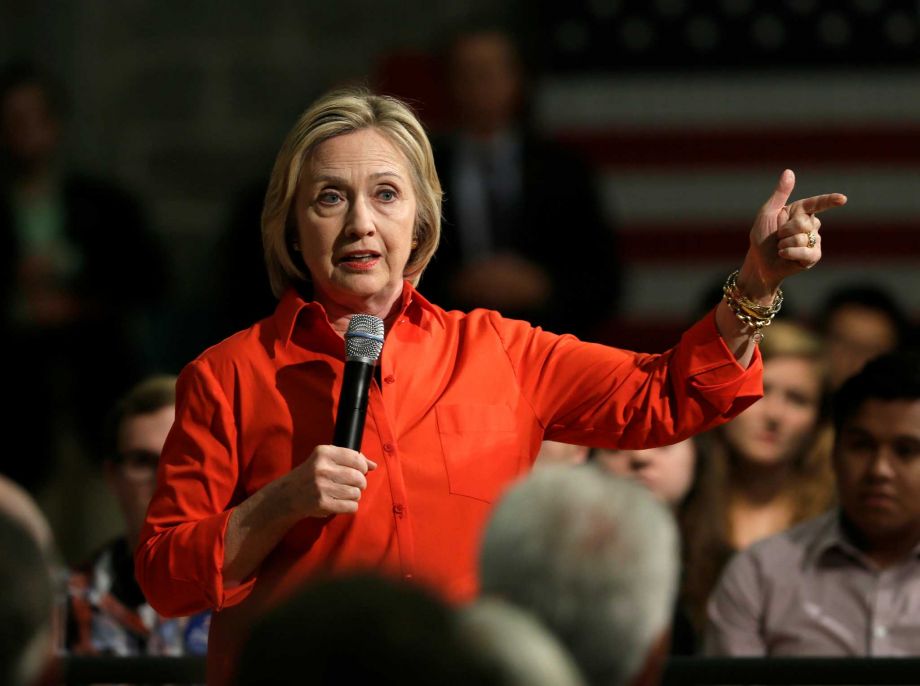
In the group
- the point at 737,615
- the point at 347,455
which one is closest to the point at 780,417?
the point at 737,615

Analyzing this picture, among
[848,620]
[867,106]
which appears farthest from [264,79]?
[848,620]

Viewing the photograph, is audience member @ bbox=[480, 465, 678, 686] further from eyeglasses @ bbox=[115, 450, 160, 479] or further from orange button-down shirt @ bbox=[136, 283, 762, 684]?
eyeglasses @ bbox=[115, 450, 160, 479]

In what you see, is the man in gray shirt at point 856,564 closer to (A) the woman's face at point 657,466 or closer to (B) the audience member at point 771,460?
(A) the woman's face at point 657,466

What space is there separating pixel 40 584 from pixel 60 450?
3.97 m

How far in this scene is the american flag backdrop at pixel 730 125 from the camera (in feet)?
19.8

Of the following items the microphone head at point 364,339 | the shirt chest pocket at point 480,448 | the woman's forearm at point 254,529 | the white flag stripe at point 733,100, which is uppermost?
the white flag stripe at point 733,100

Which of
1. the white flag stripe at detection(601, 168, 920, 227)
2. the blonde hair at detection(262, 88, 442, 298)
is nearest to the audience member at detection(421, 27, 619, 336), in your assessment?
the white flag stripe at detection(601, 168, 920, 227)

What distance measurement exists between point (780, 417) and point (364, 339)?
2.29m

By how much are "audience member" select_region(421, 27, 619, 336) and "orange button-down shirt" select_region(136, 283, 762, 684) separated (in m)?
2.35

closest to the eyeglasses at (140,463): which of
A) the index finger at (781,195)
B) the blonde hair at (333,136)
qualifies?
the blonde hair at (333,136)

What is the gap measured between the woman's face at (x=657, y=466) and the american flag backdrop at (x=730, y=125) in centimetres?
196

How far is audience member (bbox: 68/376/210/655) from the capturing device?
3773 millimetres

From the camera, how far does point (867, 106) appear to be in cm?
613

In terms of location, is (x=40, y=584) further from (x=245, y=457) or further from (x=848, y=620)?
(x=848, y=620)
